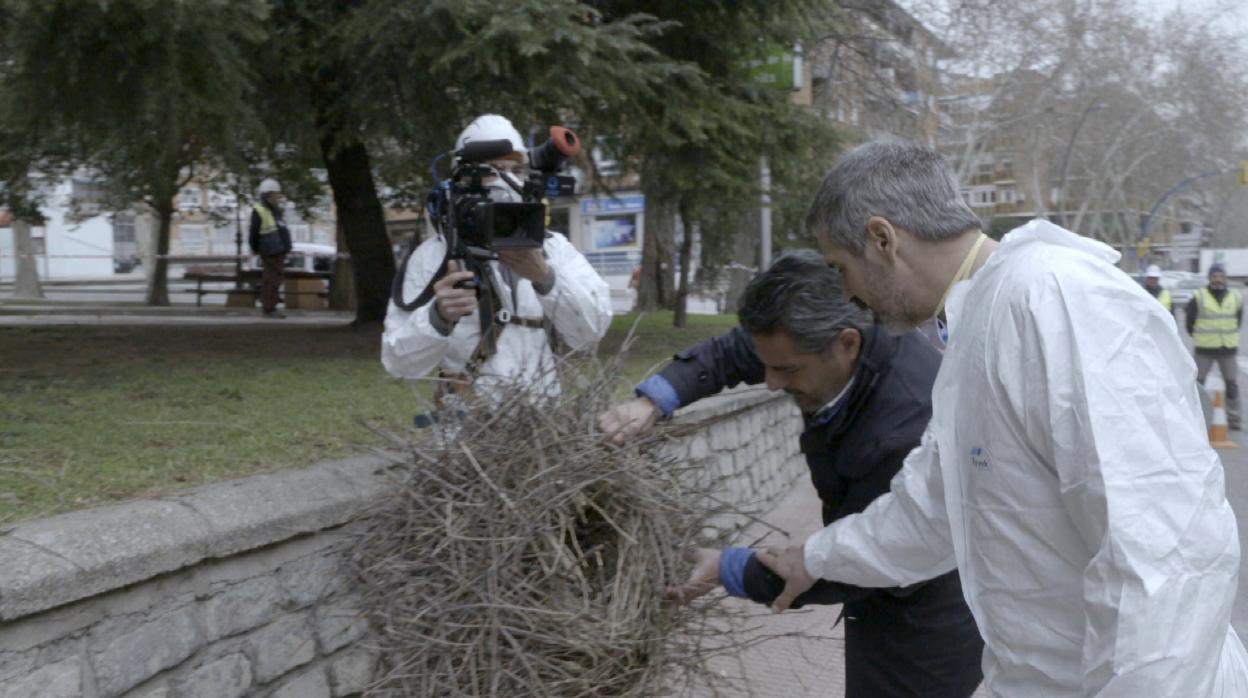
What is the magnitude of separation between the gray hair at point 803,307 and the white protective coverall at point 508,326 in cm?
92

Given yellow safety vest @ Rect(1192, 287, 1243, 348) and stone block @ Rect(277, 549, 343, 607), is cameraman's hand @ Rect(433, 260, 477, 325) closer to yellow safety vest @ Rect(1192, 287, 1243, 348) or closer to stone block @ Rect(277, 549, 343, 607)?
stone block @ Rect(277, 549, 343, 607)

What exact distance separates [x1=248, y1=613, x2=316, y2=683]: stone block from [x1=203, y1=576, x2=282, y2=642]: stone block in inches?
1.7

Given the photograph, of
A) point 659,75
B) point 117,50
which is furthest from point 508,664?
point 659,75

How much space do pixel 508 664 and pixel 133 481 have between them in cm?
186

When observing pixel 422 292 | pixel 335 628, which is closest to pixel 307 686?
pixel 335 628

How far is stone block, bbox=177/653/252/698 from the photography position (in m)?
3.03

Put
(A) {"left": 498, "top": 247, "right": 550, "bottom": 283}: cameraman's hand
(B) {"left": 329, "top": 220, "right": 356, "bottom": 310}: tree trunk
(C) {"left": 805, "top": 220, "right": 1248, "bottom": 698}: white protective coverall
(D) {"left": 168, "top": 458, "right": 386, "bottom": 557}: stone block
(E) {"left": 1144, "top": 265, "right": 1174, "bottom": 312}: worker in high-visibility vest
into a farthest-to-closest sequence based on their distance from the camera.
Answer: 1. (B) {"left": 329, "top": 220, "right": 356, "bottom": 310}: tree trunk
2. (E) {"left": 1144, "top": 265, "right": 1174, "bottom": 312}: worker in high-visibility vest
3. (A) {"left": 498, "top": 247, "right": 550, "bottom": 283}: cameraman's hand
4. (D) {"left": 168, "top": 458, "right": 386, "bottom": 557}: stone block
5. (C) {"left": 805, "top": 220, "right": 1248, "bottom": 698}: white protective coverall

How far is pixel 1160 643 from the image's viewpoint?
1.56 meters

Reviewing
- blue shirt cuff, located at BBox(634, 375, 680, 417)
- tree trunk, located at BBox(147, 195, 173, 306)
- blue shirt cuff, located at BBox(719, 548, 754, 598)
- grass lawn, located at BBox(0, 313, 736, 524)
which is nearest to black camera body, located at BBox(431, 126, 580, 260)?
grass lawn, located at BBox(0, 313, 736, 524)

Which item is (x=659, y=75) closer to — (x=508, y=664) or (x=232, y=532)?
(x=232, y=532)

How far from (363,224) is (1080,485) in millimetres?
9881

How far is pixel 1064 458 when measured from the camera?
5.34 feet

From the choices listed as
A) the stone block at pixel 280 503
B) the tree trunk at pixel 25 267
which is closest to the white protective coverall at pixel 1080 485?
the stone block at pixel 280 503

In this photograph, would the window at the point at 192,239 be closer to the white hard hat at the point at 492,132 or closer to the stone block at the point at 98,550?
the white hard hat at the point at 492,132
